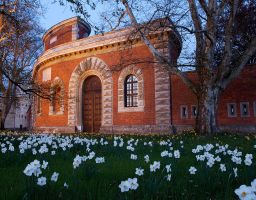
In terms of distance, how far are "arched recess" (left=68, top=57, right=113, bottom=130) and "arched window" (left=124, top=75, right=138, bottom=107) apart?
4.38 feet

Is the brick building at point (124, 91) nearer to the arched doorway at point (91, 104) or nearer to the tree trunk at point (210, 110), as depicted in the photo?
the arched doorway at point (91, 104)

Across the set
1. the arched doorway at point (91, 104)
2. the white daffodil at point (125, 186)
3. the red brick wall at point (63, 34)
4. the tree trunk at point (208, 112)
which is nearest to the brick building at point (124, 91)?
the arched doorway at point (91, 104)

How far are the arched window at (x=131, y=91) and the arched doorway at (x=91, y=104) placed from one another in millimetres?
2900

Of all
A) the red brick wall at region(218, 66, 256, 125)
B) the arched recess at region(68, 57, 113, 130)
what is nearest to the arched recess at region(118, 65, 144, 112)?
the arched recess at region(68, 57, 113, 130)

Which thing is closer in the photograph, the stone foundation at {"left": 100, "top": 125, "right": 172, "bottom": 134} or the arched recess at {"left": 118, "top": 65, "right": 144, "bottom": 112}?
the stone foundation at {"left": 100, "top": 125, "right": 172, "bottom": 134}

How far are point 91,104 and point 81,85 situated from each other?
6.85 feet

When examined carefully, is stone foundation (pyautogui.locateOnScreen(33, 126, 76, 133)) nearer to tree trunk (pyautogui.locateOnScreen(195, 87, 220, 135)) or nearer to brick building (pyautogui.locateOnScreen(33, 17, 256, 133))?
brick building (pyautogui.locateOnScreen(33, 17, 256, 133))

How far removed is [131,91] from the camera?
20.3 metres

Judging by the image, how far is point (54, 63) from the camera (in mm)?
25172

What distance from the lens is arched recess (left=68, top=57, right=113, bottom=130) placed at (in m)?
20.9

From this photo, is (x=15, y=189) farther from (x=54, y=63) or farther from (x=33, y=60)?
(x=33, y=60)

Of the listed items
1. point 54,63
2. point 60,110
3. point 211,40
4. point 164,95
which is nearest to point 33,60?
point 54,63

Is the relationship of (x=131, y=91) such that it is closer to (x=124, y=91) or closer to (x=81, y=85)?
(x=124, y=91)

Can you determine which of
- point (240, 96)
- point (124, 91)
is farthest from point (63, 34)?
point (240, 96)
